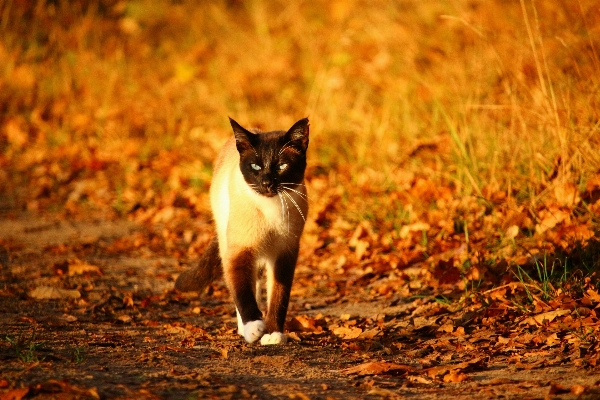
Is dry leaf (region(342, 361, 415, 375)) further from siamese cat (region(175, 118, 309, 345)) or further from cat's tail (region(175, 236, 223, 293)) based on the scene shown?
cat's tail (region(175, 236, 223, 293))

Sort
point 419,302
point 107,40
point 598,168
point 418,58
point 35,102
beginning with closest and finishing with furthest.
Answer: point 419,302 < point 598,168 < point 418,58 < point 35,102 < point 107,40

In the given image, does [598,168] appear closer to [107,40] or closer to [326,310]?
[326,310]

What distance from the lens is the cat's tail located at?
527 cm

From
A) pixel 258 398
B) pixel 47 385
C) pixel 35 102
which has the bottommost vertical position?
pixel 258 398

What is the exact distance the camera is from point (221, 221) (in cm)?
522

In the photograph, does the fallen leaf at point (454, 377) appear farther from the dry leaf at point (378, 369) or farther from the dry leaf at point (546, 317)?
the dry leaf at point (546, 317)

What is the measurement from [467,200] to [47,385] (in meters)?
4.12

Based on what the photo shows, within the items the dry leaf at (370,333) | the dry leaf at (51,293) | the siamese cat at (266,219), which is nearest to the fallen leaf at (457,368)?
the dry leaf at (370,333)

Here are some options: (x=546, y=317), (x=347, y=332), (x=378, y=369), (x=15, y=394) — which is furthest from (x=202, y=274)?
(x=546, y=317)

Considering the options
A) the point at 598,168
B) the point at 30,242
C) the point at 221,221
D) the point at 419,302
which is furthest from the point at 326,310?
the point at 30,242

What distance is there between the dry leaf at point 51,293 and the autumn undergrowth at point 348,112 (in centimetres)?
207

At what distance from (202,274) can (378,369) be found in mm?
1904

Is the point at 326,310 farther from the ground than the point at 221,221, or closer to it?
closer to it

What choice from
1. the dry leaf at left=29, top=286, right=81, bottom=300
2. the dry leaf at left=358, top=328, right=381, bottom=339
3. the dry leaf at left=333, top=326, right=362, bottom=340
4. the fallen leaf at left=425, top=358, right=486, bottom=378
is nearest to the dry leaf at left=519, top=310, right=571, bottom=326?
the fallen leaf at left=425, top=358, right=486, bottom=378
